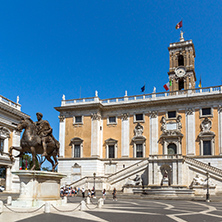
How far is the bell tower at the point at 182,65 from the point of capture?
57.8m

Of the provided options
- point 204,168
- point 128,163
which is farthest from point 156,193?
point 128,163

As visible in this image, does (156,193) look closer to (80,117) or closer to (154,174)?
(154,174)

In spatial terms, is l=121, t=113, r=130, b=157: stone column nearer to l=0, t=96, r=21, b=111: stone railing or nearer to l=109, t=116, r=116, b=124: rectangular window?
Result: l=109, t=116, r=116, b=124: rectangular window

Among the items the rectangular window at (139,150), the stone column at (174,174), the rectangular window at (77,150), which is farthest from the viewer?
the rectangular window at (77,150)

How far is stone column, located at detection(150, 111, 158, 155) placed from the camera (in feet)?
153

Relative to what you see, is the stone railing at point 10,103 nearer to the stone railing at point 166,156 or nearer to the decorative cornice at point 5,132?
the decorative cornice at point 5,132

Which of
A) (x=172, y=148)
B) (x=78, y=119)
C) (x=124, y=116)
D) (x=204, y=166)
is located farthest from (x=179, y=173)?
(x=78, y=119)

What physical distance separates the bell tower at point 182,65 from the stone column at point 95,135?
16.9 m

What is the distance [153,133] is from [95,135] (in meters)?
8.86

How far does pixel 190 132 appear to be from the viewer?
148 ft

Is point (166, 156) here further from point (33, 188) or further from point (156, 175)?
point (33, 188)

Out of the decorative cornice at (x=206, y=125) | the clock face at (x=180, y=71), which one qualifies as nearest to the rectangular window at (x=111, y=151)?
the decorative cornice at (x=206, y=125)

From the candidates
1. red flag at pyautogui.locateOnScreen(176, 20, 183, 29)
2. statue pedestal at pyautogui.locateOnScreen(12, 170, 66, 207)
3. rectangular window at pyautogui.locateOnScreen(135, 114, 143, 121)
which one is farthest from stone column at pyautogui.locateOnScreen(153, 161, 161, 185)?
red flag at pyautogui.locateOnScreen(176, 20, 183, 29)

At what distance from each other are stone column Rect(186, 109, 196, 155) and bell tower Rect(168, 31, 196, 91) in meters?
12.6
